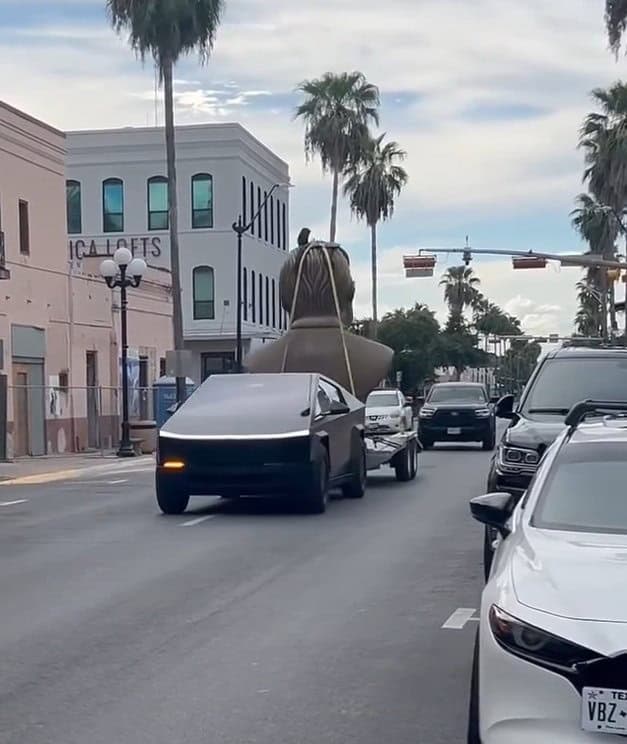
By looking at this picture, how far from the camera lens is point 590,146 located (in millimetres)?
55438

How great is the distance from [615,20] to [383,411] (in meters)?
14.2

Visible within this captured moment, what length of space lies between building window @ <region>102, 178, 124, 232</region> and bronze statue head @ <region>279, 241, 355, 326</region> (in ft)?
113

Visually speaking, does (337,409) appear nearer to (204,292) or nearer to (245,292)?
(245,292)

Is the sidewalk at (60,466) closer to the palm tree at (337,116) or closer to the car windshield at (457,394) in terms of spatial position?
the car windshield at (457,394)

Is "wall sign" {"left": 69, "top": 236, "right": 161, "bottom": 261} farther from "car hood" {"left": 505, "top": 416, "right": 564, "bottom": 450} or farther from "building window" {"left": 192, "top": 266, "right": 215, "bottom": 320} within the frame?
"car hood" {"left": 505, "top": 416, "right": 564, "bottom": 450}

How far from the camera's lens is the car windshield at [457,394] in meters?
34.1

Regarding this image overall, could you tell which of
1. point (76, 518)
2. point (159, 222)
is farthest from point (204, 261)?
point (76, 518)

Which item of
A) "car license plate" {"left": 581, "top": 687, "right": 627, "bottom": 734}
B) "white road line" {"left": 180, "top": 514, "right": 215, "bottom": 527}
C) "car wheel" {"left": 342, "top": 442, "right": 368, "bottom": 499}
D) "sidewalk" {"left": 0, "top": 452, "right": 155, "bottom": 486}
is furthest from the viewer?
"sidewalk" {"left": 0, "top": 452, "right": 155, "bottom": 486}

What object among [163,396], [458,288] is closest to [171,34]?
[163,396]

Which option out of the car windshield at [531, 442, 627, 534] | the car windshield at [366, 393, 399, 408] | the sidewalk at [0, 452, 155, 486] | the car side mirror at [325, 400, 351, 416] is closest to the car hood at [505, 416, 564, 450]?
the car windshield at [531, 442, 627, 534]

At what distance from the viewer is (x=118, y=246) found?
55094mm

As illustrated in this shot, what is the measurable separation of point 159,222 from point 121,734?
168 feet

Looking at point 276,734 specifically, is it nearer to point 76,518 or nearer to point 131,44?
point 76,518

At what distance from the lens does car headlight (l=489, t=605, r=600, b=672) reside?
486 centimetres
